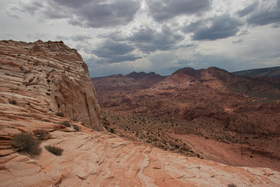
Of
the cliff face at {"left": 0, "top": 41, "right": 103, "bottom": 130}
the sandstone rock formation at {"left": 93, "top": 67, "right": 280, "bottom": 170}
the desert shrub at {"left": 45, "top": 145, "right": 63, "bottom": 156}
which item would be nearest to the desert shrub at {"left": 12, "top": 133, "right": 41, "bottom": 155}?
the desert shrub at {"left": 45, "top": 145, "right": 63, "bottom": 156}

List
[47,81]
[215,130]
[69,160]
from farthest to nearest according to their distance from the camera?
[215,130]
[47,81]
[69,160]

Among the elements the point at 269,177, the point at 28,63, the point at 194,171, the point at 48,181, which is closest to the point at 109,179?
the point at 48,181

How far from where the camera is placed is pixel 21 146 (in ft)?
15.2

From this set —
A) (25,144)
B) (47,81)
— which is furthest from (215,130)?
(25,144)

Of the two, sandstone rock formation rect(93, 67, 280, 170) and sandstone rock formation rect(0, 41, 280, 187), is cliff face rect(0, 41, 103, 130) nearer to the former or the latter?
sandstone rock formation rect(0, 41, 280, 187)

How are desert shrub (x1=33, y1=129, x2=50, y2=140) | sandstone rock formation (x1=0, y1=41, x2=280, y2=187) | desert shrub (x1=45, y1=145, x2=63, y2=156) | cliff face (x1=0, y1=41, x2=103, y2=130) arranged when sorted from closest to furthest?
sandstone rock formation (x1=0, y1=41, x2=280, y2=187) < desert shrub (x1=45, y1=145, x2=63, y2=156) < desert shrub (x1=33, y1=129, x2=50, y2=140) < cliff face (x1=0, y1=41, x2=103, y2=130)

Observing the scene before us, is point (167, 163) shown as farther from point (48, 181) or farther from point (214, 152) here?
point (214, 152)

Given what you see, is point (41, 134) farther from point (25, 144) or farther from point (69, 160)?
point (69, 160)

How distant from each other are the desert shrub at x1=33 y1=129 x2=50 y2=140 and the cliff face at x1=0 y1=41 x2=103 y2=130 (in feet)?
8.10

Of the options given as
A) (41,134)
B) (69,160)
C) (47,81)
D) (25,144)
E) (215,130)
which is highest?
(47,81)

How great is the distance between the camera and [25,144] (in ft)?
15.5

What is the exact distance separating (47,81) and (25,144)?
9412mm

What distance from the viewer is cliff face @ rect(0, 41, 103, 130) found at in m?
9.77

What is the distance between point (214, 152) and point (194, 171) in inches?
642
